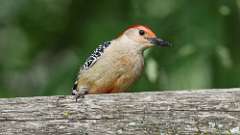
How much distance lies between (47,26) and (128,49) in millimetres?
1459

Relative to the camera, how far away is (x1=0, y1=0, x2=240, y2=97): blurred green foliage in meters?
6.12

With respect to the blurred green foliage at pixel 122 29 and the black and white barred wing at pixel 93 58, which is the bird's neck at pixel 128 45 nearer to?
the black and white barred wing at pixel 93 58

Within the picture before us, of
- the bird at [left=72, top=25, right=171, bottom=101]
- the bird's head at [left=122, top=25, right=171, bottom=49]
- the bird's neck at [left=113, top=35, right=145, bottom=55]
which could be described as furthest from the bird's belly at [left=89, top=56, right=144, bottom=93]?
the bird's head at [left=122, top=25, right=171, bottom=49]

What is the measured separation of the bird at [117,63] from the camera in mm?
5594

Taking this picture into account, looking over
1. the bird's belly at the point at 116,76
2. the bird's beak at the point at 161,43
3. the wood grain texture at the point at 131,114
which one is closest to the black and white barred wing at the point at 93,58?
the bird's belly at the point at 116,76

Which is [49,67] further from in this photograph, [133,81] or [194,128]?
[194,128]

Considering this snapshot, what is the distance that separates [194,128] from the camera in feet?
13.5

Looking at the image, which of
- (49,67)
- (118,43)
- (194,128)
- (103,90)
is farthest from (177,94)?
(49,67)

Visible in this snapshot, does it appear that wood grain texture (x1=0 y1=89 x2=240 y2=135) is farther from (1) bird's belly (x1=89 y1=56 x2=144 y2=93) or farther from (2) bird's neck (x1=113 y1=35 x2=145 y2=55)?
(2) bird's neck (x1=113 y1=35 x2=145 y2=55)

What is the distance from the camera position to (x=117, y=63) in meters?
5.70

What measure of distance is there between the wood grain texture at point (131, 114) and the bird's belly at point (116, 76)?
4.14ft

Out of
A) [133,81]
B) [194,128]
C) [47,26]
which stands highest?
[47,26]

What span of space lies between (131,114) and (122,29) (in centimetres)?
236

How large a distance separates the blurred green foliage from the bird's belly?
1.43ft
